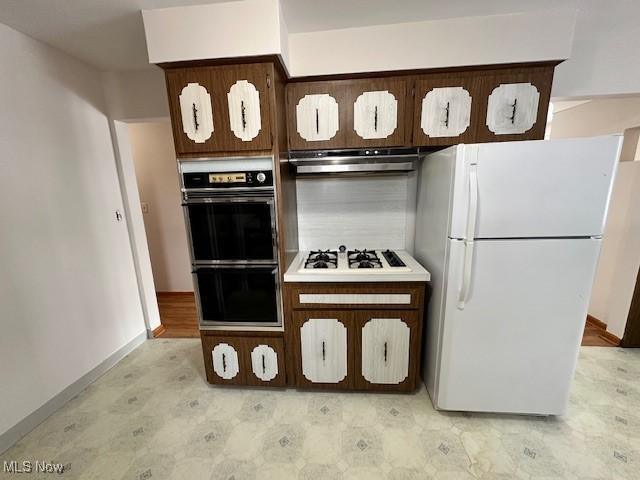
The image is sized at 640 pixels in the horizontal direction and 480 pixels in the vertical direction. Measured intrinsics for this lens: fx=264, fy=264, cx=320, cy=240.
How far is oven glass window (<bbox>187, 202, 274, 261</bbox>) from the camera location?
5.62 ft

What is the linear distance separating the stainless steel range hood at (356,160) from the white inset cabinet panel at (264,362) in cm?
134

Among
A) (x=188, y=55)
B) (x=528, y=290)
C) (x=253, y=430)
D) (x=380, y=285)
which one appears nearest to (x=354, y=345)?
(x=380, y=285)

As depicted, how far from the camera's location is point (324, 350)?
185cm

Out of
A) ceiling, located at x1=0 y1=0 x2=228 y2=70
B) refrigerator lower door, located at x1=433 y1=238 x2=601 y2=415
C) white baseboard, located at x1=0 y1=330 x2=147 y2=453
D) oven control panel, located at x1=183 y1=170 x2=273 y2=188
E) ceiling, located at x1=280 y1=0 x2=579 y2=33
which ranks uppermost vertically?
ceiling, located at x1=280 y1=0 x2=579 y2=33

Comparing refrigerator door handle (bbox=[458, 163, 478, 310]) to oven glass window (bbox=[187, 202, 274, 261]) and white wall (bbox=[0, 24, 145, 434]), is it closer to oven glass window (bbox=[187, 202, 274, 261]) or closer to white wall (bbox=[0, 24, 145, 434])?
oven glass window (bbox=[187, 202, 274, 261])

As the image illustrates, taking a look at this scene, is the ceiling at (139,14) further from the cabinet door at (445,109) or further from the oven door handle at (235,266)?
the oven door handle at (235,266)

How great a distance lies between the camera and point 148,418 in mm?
1794

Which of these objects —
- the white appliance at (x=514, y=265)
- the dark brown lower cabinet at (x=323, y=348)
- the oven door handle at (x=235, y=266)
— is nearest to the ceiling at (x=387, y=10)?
the white appliance at (x=514, y=265)

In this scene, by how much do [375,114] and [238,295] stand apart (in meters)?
1.59

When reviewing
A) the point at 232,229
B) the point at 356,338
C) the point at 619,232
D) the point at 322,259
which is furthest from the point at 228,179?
the point at 619,232

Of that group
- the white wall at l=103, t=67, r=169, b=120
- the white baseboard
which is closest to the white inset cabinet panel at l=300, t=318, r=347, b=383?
the white baseboard

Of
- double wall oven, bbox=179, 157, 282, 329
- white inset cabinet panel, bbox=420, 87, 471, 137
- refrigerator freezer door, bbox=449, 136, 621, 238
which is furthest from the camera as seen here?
white inset cabinet panel, bbox=420, 87, 471, 137

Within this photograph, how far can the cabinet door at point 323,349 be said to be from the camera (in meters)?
1.81

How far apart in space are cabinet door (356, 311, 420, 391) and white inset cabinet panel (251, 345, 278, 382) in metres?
0.60
